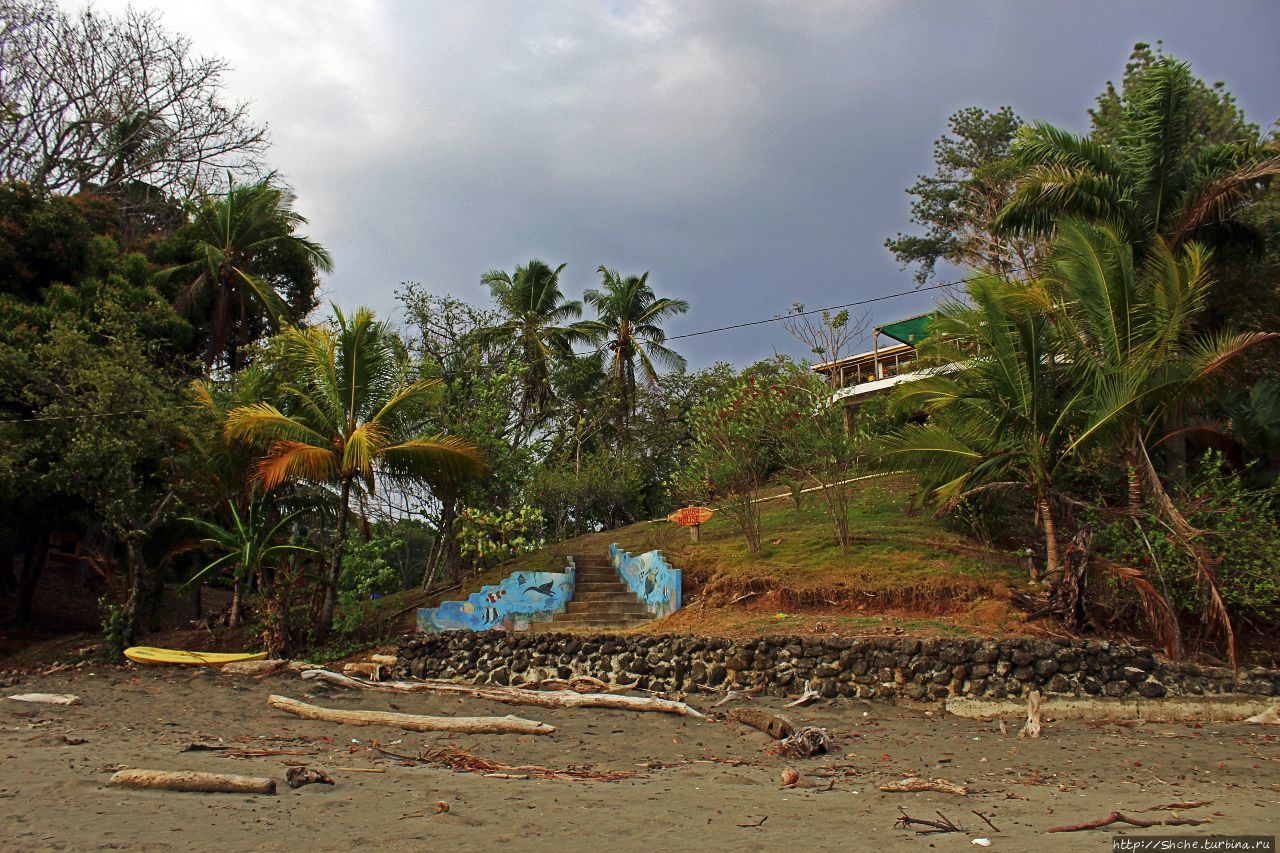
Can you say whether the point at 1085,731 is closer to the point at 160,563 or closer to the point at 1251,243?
the point at 1251,243

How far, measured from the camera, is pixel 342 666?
13.3 metres

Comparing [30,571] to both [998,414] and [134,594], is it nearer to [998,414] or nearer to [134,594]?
[134,594]

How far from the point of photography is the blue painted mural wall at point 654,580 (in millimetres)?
14203

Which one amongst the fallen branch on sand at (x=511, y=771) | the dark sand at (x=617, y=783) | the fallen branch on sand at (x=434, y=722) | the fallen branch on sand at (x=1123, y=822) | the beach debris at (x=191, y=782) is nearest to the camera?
the dark sand at (x=617, y=783)

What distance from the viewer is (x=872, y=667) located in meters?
10.8

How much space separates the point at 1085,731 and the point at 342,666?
10215 mm

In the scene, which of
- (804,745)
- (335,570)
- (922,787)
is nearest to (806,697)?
(804,745)

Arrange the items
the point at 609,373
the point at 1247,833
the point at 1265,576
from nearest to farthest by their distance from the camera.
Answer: the point at 1247,833, the point at 1265,576, the point at 609,373

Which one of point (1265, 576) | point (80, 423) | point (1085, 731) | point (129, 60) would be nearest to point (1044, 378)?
point (1265, 576)

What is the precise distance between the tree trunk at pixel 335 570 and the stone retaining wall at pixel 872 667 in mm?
2700

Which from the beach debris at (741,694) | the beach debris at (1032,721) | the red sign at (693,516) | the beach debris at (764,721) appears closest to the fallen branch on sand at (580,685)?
the beach debris at (741,694)

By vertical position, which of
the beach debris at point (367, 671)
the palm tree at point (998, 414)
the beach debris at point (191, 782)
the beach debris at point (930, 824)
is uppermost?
the palm tree at point (998, 414)

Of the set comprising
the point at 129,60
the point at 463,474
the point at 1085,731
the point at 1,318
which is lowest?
the point at 1085,731

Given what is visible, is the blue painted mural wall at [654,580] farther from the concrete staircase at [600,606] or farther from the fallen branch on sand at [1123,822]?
the fallen branch on sand at [1123,822]
